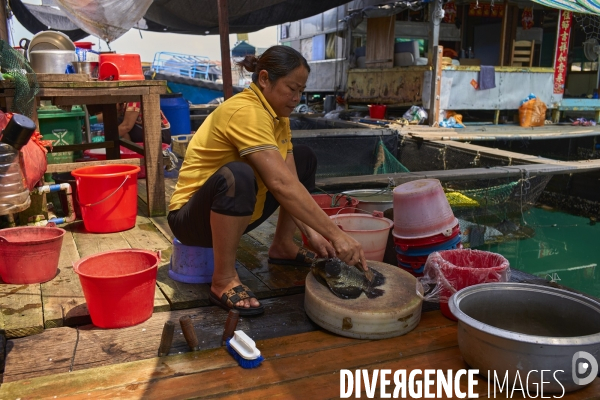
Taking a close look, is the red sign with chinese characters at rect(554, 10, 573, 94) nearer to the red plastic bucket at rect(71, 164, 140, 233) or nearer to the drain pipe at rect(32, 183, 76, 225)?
the red plastic bucket at rect(71, 164, 140, 233)

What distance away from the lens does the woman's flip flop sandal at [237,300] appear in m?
2.31

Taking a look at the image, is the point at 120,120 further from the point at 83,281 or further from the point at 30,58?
the point at 83,281

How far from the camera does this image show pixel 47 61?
370 cm

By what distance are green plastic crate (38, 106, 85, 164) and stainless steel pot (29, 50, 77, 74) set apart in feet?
6.31

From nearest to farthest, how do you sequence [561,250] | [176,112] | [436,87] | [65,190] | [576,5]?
[65,190], [561,250], [176,112], [576,5], [436,87]

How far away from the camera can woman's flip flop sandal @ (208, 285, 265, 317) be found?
2.31m

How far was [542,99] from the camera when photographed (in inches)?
444

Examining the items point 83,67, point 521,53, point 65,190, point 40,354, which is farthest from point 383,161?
point 40,354

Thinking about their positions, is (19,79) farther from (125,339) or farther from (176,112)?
(176,112)

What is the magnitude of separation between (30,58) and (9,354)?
8.40 feet

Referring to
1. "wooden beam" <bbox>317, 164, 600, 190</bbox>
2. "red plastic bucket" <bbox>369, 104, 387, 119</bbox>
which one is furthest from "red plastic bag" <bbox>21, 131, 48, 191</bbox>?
"red plastic bucket" <bbox>369, 104, 387, 119</bbox>

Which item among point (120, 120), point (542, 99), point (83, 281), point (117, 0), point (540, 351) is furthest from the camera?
point (542, 99)

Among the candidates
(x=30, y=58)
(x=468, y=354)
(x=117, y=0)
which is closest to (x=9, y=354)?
(x=468, y=354)

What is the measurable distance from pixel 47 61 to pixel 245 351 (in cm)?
292
